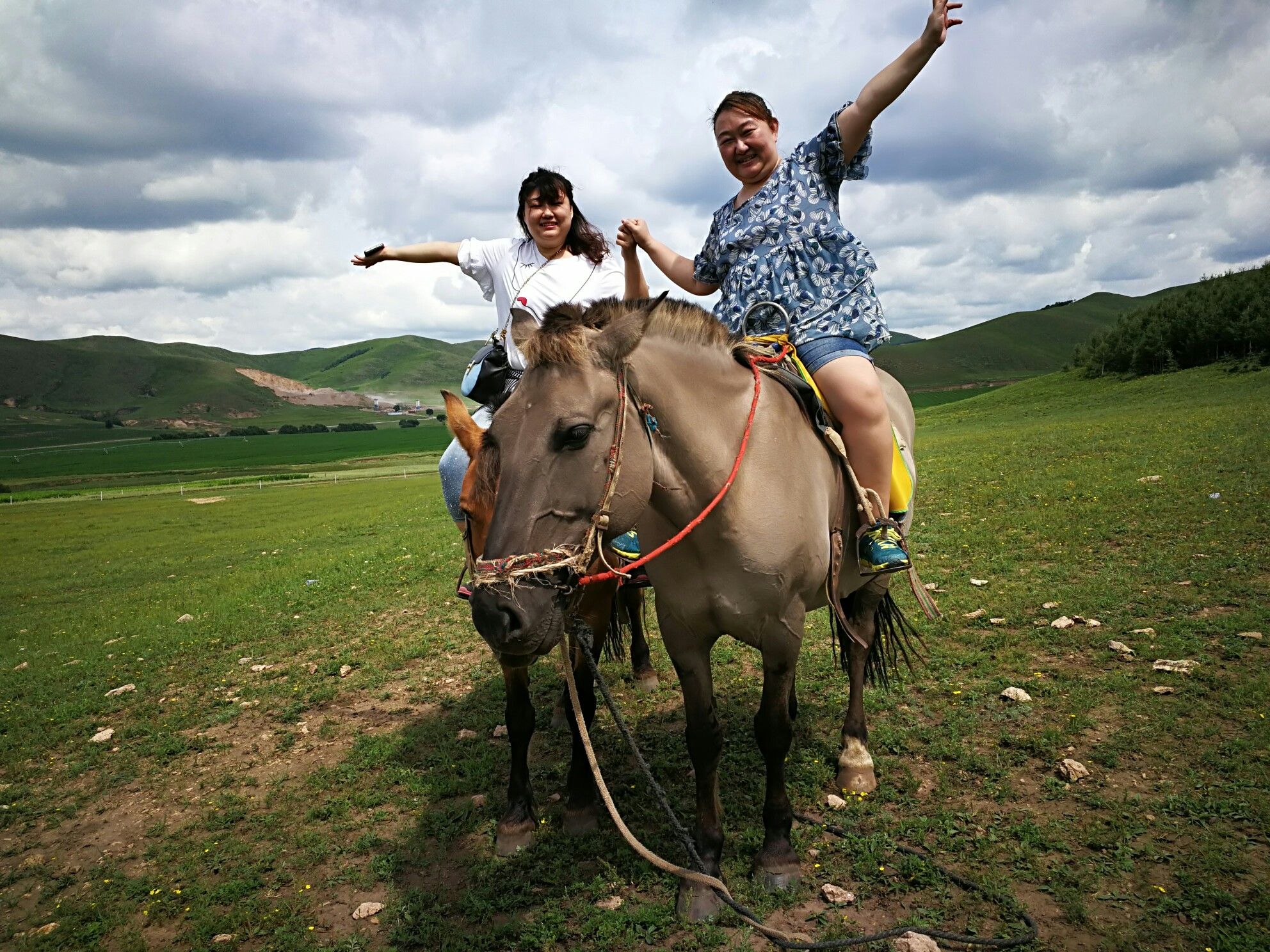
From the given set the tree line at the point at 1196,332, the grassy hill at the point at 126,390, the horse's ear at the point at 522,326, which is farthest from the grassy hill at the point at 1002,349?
the grassy hill at the point at 126,390

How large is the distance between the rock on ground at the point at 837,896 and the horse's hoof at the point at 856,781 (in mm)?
881

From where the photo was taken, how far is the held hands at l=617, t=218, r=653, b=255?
4145 millimetres

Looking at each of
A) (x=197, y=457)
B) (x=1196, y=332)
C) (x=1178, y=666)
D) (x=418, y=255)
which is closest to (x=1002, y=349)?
(x=1196, y=332)

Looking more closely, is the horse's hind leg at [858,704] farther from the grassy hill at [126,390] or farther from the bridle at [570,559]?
the grassy hill at [126,390]

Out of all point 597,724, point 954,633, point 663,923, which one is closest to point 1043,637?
point 954,633

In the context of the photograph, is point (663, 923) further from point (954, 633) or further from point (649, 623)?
point (649, 623)

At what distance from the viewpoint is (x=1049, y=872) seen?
129 inches

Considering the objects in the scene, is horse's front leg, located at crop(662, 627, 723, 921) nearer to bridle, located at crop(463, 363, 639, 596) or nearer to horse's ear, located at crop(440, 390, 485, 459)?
bridle, located at crop(463, 363, 639, 596)

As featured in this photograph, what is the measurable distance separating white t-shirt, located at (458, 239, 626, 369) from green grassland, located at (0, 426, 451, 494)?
60711 mm

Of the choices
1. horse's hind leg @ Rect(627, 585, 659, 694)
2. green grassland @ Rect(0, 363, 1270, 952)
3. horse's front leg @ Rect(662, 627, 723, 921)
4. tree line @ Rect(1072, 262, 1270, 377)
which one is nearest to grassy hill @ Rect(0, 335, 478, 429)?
tree line @ Rect(1072, 262, 1270, 377)

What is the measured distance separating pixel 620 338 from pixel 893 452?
205 cm

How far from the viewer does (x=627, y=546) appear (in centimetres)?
367

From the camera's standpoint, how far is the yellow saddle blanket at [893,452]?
3.77 m

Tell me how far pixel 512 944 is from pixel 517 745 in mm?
1120
